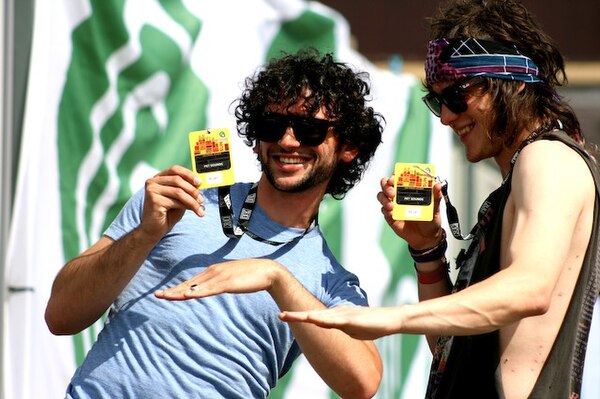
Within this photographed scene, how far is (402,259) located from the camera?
639 centimetres

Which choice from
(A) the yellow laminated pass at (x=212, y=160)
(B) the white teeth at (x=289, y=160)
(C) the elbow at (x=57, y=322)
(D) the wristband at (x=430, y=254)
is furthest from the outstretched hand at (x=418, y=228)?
(C) the elbow at (x=57, y=322)

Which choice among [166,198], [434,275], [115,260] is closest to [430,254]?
[434,275]

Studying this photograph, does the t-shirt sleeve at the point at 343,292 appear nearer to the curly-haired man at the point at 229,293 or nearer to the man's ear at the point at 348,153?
the curly-haired man at the point at 229,293

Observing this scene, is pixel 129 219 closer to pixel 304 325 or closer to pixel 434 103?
pixel 304 325

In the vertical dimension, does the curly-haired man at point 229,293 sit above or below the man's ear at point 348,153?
below

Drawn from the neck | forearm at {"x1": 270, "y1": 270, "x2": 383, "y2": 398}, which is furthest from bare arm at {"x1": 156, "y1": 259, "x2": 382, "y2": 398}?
the neck

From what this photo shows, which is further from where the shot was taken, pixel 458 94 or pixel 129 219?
pixel 129 219

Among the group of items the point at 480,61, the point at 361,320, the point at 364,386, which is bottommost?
the point at 364,386

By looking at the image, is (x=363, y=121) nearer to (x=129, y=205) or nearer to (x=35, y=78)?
(x=129, y=205)

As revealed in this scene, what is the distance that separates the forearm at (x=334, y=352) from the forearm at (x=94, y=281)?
1.50 ft

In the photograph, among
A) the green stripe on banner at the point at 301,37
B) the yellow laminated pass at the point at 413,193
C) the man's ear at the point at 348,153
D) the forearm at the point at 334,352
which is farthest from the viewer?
the green stripe on banner at the point at 301,37

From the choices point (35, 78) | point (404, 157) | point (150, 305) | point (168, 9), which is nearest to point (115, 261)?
point (150, 305)

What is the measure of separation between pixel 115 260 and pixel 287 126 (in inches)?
28.4

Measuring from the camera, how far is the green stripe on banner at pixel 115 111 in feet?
15.7
